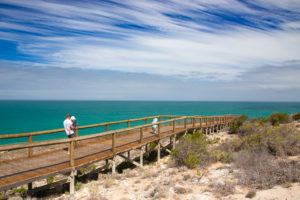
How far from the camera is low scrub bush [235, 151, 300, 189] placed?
789 centimetres

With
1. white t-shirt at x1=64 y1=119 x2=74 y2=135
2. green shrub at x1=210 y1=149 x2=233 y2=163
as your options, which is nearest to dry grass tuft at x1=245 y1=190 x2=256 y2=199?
green shrub at x1=210 y1=149 x2=233 y2=163

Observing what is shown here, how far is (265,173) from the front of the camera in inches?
335

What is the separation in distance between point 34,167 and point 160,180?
4382 mm

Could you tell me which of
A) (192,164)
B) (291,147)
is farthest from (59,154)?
(291,147)

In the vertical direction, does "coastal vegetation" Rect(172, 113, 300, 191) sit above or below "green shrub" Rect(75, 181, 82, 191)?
above

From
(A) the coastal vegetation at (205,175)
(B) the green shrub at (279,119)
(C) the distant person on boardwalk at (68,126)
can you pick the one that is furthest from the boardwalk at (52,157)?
(B) the green shrub at (279,119)

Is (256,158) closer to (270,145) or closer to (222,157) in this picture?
(222,157)

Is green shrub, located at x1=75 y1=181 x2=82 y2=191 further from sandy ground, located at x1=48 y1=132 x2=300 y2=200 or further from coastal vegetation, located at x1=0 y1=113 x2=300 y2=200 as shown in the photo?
sandy ground, located at x1=48 y1=132 x2=300 y2=200

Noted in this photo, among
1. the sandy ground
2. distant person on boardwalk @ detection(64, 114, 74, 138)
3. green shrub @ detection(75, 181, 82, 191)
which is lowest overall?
green shrub @ detection(75, 181, 82, 191)

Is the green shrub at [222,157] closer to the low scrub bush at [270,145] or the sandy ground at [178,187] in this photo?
the sandy ground at [178,187]

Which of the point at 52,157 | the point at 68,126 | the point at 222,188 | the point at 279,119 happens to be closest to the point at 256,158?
the point at 222,188

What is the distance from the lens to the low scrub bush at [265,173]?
25.9ft

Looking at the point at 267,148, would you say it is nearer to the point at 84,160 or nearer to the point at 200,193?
the point at 200,193

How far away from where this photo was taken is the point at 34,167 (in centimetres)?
869
